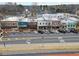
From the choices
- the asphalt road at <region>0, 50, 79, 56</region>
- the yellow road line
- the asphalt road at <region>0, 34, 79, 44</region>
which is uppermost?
the asphalt road at <region>0, 34, 79, 44</region>

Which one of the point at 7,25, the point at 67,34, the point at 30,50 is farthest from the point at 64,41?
the point at 7,25

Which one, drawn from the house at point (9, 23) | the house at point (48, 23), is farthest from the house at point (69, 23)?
the house at point (9, 23)

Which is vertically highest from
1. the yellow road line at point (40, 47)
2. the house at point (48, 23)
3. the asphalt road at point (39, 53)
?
the house at point (48, 23)

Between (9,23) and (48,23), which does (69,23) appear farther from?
(9,23)

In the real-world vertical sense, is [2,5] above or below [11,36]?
above

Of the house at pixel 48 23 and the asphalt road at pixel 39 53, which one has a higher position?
the house at pixel 48 23

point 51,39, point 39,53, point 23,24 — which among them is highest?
point 23,24

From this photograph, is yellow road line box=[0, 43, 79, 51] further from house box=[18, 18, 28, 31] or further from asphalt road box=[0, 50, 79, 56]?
house box=[18, 18, 28, 31]

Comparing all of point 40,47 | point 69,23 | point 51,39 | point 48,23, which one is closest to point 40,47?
point 40,47

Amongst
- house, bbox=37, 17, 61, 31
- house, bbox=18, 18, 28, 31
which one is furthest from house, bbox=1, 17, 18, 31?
house, bbox=37, 17, 61, 31

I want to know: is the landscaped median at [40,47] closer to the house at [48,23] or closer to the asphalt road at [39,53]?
the asphalt road at [39,53]

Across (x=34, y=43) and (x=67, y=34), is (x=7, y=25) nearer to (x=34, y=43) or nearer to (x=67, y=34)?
(x=34, y=43)
